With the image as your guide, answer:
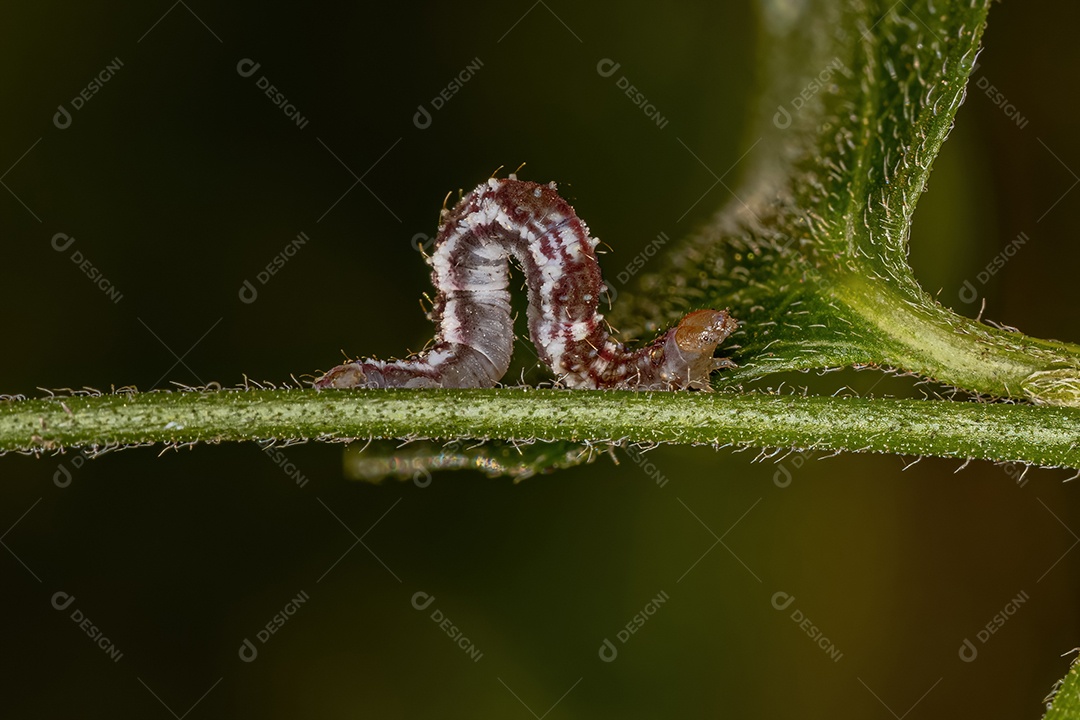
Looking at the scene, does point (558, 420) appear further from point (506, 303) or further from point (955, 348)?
point (506, 303)

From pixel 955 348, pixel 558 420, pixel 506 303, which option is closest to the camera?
pixel 558 420

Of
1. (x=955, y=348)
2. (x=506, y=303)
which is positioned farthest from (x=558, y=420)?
(x=506, y=303)

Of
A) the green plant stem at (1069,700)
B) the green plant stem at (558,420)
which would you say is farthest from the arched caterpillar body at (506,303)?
the green plant stem at (1069,700)

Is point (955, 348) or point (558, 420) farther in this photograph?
point (955, 348)

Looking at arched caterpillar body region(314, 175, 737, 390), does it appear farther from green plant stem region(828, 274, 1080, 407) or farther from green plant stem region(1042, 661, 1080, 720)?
green plant stem region(1042, 661, 1080, 720)

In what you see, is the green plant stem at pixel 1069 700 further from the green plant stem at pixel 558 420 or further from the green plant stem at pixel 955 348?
the green plant stem at pixel 955 348

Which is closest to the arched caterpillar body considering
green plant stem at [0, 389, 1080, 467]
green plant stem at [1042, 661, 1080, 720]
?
green plant stem at [0, 389, 1080, 467]

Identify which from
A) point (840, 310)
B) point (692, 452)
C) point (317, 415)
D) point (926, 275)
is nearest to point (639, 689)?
point (692, 452)
